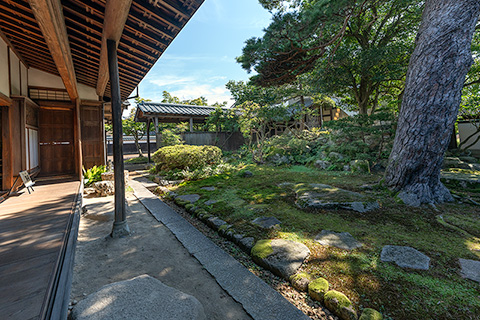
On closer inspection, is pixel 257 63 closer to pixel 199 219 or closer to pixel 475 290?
pixel 199 219

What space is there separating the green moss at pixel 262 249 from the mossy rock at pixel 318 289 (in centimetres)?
65

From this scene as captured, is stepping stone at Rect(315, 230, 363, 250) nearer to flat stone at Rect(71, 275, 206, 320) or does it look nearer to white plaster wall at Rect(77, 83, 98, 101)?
flat stone at Rect(71, 275, 206, 320)

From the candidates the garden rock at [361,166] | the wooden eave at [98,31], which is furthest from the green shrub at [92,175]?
the garden rock at [361,166]

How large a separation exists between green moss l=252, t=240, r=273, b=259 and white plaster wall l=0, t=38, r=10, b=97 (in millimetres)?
6402

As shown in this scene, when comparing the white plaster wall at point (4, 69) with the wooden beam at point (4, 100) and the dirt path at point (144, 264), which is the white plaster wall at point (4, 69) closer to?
the wooden beam at point (4, 100)

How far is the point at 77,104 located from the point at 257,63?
610cm

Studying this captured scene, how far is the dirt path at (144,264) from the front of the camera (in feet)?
6.49

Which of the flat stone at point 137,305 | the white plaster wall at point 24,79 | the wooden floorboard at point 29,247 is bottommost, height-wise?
the flat stone at point 137,305

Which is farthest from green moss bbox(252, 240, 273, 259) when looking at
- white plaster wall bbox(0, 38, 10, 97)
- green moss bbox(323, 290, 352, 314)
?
white plaster wall bbox(0, 38, 10, 97)

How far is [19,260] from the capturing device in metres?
2.11

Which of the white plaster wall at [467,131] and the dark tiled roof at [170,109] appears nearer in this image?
the white plaster wall at [467,131]

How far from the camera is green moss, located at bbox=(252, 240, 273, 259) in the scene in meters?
2.51

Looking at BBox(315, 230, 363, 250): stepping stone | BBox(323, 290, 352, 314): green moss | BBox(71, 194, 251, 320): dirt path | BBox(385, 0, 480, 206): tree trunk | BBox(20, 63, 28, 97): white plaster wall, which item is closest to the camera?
BBox(323, 290, 352, 314): green moss

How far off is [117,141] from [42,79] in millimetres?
5886
